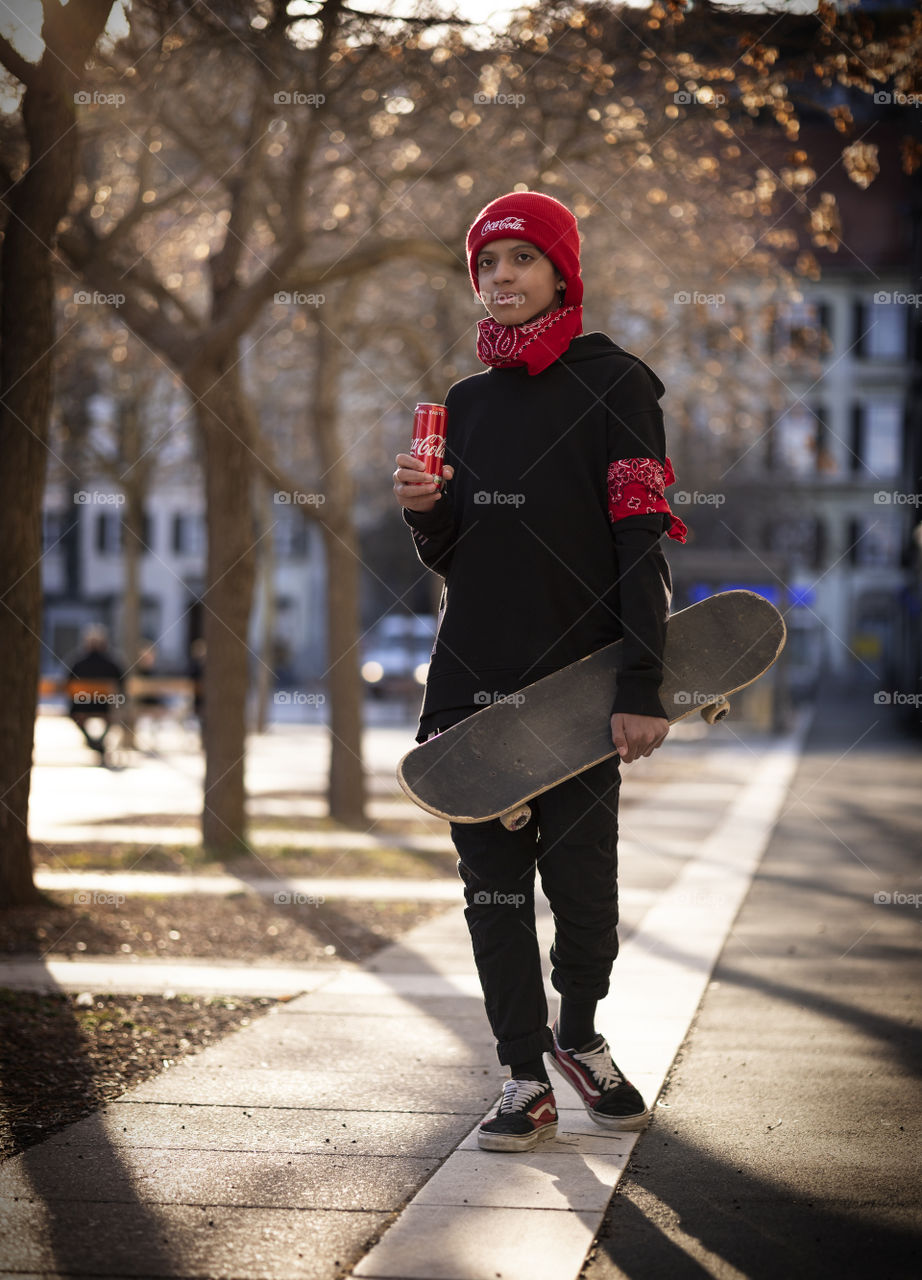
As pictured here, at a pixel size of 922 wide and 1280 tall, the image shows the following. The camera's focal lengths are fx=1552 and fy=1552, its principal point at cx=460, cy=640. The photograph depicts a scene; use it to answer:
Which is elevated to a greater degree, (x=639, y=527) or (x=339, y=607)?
(x=639, y=527)

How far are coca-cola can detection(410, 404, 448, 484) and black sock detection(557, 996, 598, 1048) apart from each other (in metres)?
1.32

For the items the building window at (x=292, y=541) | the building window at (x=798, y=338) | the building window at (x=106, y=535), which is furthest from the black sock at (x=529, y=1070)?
the building window at (x=106, y=535)

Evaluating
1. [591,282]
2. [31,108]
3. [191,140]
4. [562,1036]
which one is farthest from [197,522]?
[562,1036]

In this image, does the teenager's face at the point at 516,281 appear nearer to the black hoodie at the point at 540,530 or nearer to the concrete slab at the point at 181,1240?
the black hoodie at the point at 540,530

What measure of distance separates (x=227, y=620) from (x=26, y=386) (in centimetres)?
325

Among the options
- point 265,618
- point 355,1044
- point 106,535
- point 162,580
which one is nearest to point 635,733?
point 355,1044

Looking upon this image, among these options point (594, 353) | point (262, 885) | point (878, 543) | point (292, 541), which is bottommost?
point (262, 885)

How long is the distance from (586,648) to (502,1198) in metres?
1.24

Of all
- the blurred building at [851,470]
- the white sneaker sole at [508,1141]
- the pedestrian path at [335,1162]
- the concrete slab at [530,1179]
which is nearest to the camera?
the pedestrian path at [335,1162]

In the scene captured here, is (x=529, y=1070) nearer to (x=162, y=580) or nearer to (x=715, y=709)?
(x=715, y=709)

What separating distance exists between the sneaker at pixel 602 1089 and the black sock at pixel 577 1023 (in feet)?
0.06

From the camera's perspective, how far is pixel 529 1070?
3646 mm

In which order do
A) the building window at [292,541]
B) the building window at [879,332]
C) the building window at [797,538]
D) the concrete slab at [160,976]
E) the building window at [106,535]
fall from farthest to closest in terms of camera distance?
the building window at [879,332] < the building window at [292,541] < the building window at [106,535] < the building window at [797,538] < the concrete slab at [160,976]

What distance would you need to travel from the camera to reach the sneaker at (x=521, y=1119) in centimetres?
355
